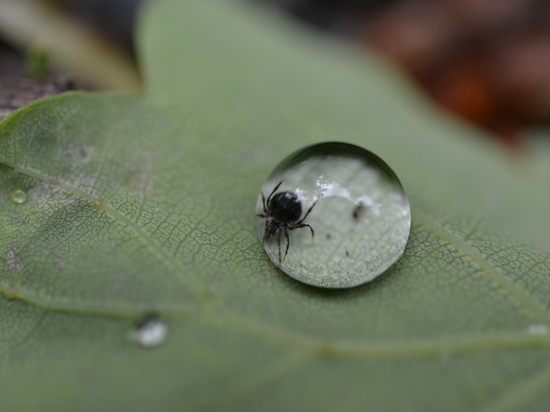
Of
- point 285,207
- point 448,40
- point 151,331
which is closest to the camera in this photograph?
point 151,331

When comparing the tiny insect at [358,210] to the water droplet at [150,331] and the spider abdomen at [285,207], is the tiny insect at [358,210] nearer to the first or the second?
the spider abdomen at [285,207]

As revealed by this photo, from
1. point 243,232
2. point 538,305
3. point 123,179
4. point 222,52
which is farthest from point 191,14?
point 538,305

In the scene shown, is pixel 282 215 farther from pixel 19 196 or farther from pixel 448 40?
pixel 448 40

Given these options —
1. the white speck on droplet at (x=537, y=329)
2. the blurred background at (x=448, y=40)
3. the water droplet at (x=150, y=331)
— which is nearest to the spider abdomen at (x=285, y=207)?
the water droplet at (x=150, y=331)

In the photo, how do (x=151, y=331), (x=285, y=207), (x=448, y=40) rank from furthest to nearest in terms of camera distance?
(x=448, y=40)
(x=285, y=207)
(x=151, y=331)

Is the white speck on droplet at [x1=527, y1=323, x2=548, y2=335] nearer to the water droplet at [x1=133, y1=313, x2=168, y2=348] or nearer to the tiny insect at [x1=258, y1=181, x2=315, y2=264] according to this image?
the tiny insect at [x1=258, y1=181, x2=315, y2=264]

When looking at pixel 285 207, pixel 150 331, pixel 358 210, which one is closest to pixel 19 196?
pixel 150 331

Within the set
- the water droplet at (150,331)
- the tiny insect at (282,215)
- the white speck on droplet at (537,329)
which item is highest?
the white speck on droplet at (537,329)

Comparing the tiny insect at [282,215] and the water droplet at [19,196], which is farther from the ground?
the tiny insect at [282,215]

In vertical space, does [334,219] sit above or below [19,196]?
above
